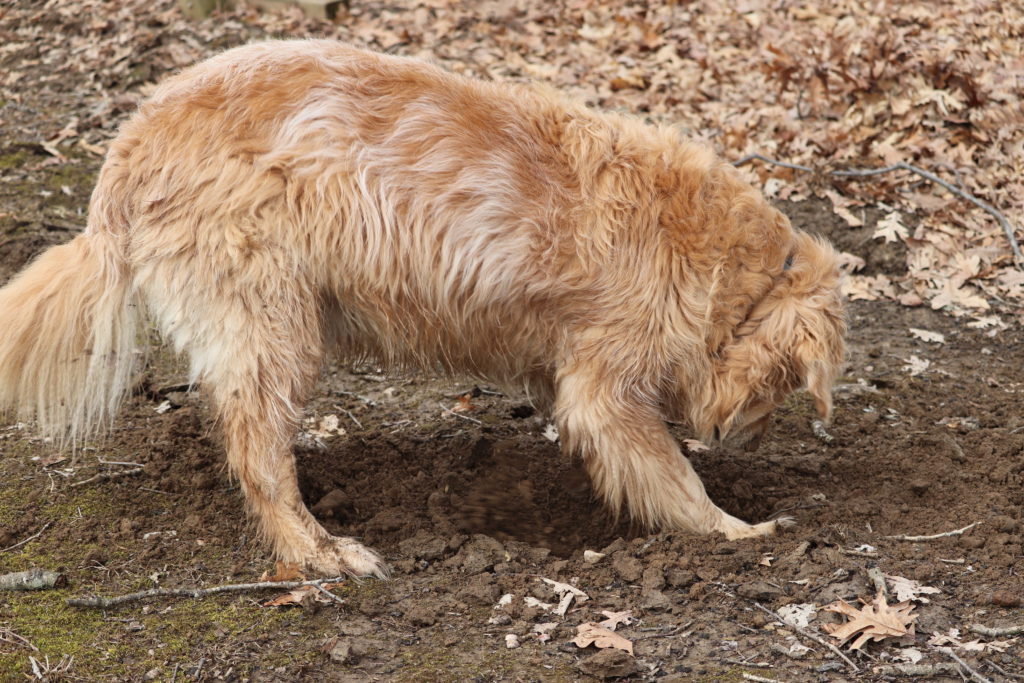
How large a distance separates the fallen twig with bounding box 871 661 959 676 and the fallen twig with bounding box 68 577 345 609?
76.1 inches

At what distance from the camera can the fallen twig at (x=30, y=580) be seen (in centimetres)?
371

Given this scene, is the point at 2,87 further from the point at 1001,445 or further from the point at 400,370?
the point at 1001,445

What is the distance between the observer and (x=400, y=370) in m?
4.67

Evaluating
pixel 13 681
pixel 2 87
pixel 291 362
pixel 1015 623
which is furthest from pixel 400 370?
pixel 2 87

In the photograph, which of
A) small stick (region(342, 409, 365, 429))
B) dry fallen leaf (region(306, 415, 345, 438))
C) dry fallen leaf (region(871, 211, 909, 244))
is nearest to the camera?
dry fallen leaf (region(306, 415, 345, 438))

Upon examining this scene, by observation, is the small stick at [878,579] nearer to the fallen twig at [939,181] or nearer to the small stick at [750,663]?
the small stick at [750,663]

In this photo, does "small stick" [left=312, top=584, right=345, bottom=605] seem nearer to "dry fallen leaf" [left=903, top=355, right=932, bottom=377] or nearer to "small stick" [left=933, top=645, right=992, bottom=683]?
"small stick" [left=933, top=645, right=992, bottom=683]

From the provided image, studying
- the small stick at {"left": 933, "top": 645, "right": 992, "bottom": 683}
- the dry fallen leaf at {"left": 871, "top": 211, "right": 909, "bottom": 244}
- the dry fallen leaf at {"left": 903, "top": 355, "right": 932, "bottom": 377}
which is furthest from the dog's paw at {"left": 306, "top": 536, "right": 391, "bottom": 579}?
the dry fallen leaf at {"left": 871, "top": 211, "right": 909, "bottom": 244}

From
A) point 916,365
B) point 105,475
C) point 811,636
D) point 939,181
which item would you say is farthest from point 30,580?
point 939,181

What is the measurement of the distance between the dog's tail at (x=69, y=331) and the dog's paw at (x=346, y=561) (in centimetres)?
111

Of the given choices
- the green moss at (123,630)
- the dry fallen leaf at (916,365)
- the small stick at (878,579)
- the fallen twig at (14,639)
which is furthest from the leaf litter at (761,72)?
the fallen twig at (14,639)

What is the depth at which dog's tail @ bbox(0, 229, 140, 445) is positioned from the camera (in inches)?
159

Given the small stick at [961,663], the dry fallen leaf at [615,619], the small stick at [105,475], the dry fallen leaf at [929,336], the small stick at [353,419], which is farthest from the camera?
the dry fallen leaf at [929,336]

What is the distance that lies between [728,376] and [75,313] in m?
2.69
